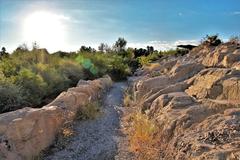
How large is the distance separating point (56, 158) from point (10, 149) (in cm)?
131

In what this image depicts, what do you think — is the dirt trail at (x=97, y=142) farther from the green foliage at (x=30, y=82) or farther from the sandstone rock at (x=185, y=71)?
the sandstone rock at (x=185, y=71)

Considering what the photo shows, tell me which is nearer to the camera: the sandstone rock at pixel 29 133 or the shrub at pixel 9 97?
the sandstone rock at pixel 29 133

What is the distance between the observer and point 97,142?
482 inches

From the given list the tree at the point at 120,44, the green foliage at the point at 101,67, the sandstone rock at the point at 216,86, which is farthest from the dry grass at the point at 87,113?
the tree at the point at 120,44

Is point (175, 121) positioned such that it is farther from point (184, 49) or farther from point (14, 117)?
point (184, 49)

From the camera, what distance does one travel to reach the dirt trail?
1076cm

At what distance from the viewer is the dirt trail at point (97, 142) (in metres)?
10.8

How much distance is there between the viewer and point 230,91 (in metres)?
10.4

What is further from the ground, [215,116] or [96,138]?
[215,116]

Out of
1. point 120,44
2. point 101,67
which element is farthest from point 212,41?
point 120,44

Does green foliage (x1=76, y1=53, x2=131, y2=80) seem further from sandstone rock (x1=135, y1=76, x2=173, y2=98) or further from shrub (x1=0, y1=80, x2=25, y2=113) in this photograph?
shrub (x1=0, y1=80, x2=25, y2=113)

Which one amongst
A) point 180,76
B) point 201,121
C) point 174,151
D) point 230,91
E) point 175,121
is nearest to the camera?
point 174,151

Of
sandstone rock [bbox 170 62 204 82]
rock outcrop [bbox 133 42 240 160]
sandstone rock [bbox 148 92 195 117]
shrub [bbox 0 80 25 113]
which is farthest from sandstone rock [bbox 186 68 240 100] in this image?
shrub [bbox 0 80 25 113]

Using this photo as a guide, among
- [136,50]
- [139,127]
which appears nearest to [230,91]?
[139,127]
